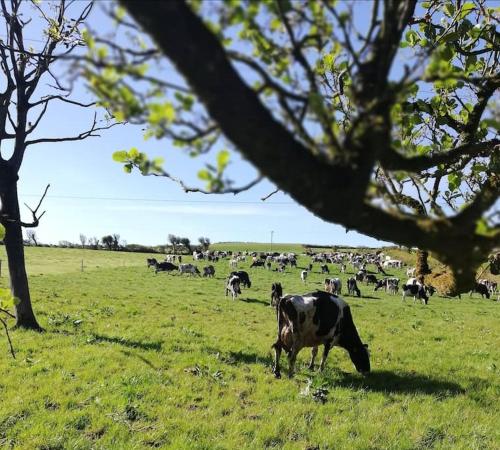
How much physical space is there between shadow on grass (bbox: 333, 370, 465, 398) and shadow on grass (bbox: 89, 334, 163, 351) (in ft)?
19.4

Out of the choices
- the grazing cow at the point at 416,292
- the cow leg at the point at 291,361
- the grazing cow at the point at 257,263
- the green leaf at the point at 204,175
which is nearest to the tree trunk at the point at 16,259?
the cow leg at the point at 291,361

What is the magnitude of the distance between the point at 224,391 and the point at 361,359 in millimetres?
4397

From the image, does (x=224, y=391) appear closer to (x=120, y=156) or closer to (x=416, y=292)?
(x=120, y=156)

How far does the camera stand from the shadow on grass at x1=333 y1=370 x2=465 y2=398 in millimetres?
10523

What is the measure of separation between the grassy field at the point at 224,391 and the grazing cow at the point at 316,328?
2.04ft

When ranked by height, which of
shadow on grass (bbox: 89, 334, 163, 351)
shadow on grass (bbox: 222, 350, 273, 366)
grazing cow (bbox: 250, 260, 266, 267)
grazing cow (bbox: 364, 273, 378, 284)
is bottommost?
shadow on grass (bbox: 222, 350, 273, 366)

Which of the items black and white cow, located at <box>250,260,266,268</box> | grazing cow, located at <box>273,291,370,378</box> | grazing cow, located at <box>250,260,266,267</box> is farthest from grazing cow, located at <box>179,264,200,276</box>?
grazing cow, located at <box>273,291,370,378</box>

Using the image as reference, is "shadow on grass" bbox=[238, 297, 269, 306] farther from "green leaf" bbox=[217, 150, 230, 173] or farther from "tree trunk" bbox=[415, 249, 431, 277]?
"green leaf" bbox=[217, 150, 230, 173]

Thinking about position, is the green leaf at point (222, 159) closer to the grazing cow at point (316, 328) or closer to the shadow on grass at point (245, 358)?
the grazing cow at point (316, 328)

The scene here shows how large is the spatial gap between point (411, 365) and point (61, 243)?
102 meters

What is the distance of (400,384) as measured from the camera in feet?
36.6

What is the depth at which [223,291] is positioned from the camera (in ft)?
112

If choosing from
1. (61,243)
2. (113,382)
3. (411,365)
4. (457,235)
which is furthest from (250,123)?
(61,243)

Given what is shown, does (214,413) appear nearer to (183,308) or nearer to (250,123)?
(250,123)
